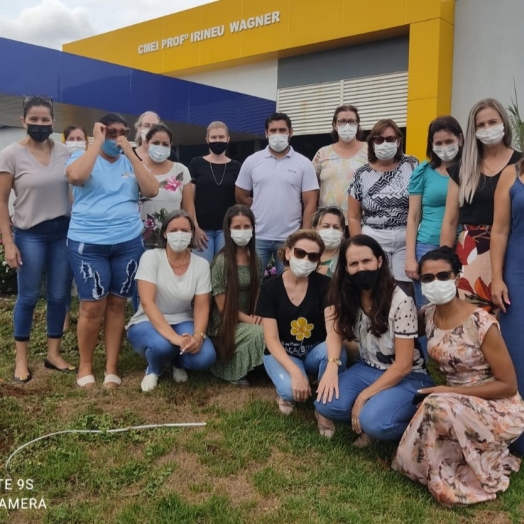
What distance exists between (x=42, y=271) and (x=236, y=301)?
5.20ft

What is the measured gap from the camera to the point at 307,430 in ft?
12.0

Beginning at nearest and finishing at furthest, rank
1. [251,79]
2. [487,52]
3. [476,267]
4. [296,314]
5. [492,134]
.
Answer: [492,134]
[476,267]
[296,314]
[487,52]
[251,79]

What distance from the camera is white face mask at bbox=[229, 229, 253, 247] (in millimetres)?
4488

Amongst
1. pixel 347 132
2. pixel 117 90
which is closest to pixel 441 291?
pixel 347 132

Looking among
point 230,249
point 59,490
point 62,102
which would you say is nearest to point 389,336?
point 230,249

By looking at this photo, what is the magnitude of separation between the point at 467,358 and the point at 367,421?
2.17 ft

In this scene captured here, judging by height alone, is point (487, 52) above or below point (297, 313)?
above

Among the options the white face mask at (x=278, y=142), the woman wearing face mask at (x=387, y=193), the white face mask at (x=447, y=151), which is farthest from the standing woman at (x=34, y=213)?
the white face mask at (x=447, y=151)

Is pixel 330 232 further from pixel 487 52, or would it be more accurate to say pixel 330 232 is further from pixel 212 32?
pixel 212 32

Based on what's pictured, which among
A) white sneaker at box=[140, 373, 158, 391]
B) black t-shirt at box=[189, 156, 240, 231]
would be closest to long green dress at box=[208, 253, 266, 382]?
white sneaker at box=[140, 373, 158, 391]

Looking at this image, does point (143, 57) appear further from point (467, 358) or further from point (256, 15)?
point (467, 358)

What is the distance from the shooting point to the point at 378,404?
127 inches

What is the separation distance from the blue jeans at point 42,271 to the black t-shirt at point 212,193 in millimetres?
1242

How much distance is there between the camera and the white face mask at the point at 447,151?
13.2 ft
